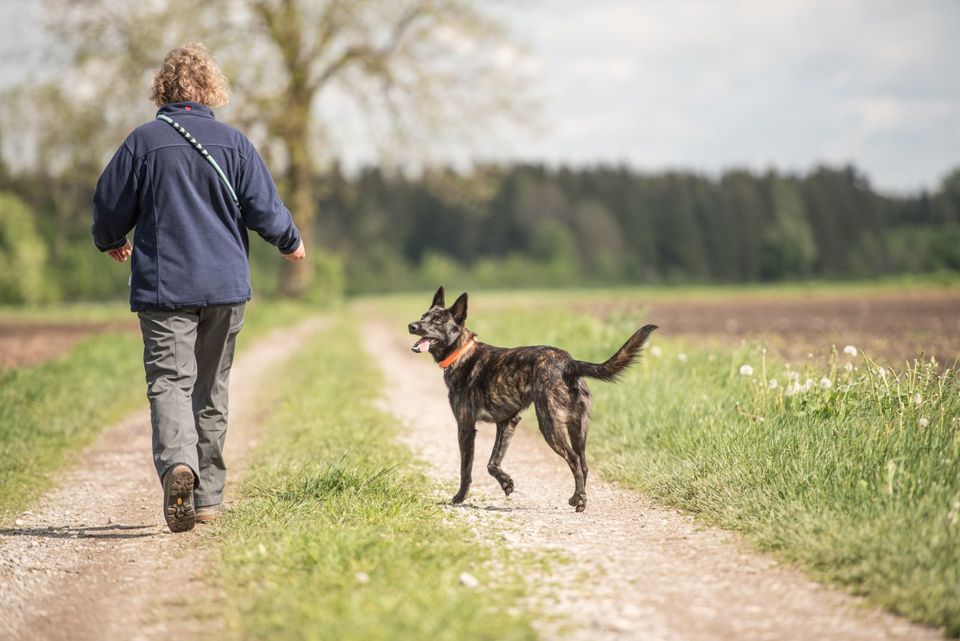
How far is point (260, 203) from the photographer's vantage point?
4652mm

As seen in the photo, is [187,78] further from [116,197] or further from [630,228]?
[630,228]

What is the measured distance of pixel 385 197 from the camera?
3189 inches

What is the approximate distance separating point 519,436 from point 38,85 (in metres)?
20.1

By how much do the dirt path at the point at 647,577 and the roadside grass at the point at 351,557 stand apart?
27cm

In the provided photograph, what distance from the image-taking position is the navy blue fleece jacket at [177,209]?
14.6ft

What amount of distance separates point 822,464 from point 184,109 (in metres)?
4.49

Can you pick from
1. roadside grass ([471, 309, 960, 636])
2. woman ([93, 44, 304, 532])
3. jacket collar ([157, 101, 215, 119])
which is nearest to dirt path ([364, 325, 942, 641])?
roadside grass ([471, 309, 960, 636])

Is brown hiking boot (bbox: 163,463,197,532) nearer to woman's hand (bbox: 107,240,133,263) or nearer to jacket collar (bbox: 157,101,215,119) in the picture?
woman's hand (bbox: 107,240,133,263)

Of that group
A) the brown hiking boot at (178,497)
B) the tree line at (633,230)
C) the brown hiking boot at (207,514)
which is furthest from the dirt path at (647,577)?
the tree line at (633,230)

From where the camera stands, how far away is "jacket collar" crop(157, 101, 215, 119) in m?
4.61

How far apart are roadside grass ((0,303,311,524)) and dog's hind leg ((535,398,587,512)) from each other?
147 inches

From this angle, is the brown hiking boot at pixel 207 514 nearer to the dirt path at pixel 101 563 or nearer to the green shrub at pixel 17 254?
the dirt path at pixel 101 563

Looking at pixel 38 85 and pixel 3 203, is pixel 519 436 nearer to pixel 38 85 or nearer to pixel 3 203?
pixel 38 85

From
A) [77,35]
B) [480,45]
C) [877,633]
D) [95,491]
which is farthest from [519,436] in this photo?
[77,35]
